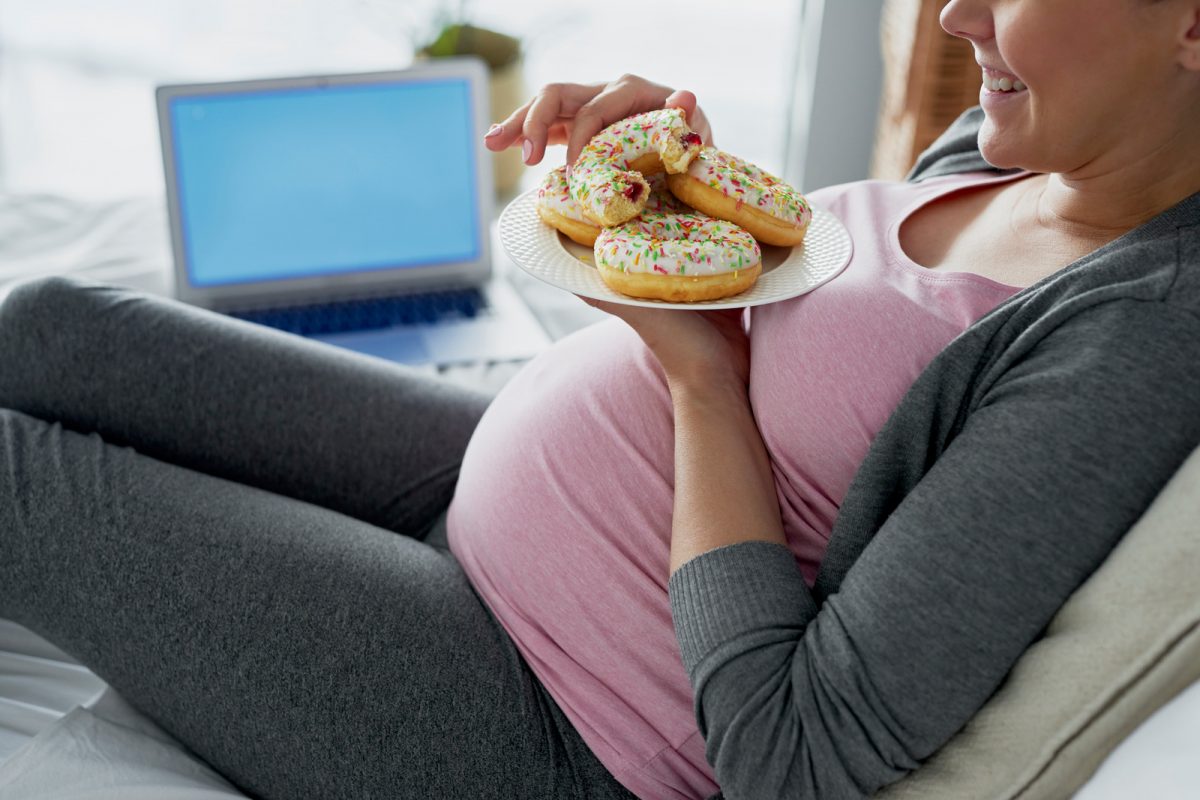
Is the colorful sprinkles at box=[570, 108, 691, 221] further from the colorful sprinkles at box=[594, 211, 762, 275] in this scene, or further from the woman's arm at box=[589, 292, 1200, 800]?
the woman's arm at box=[589, 292, 1200, 800]

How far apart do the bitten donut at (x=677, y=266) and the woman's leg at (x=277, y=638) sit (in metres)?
0.31

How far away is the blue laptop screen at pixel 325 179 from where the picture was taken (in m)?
1.71

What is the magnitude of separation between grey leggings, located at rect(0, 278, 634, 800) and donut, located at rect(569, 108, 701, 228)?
1.16 feet

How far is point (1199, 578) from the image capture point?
2.16 feet

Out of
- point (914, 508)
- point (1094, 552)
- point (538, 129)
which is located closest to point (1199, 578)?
point (1094, 552)

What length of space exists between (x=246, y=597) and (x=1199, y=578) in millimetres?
710

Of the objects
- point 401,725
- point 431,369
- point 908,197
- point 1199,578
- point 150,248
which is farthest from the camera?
point 150,248

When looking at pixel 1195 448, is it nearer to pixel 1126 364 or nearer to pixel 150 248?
pixel 1126 364

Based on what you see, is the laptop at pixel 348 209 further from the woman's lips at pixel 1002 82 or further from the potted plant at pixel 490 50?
the woman's lips at pixel 1002 82

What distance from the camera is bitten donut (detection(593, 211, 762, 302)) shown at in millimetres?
907

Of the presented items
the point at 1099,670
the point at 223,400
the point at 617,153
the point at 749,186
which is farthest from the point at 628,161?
the point at 1099,670

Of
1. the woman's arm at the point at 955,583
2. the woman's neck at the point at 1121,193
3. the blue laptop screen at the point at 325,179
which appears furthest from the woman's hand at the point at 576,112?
the blue laptop screen at the point at 325,179

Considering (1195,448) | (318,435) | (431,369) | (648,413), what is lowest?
(431,369)

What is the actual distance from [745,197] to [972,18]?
9.6 inches
